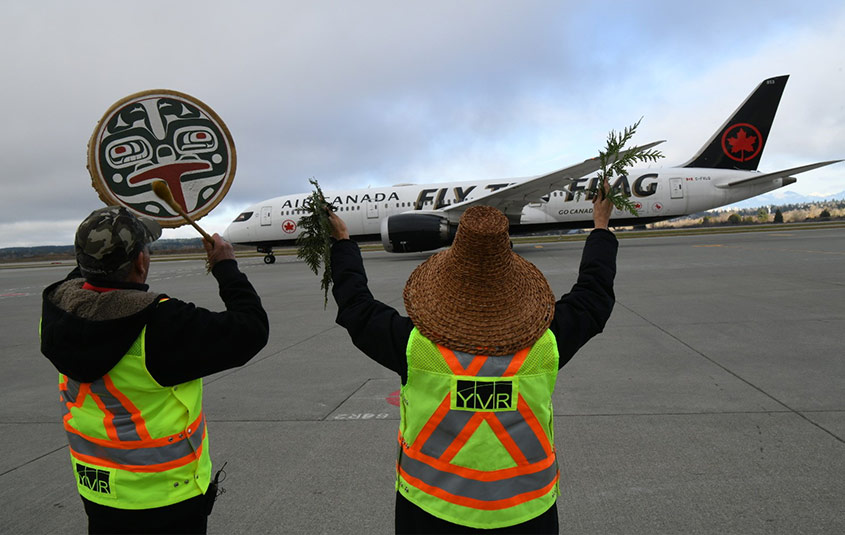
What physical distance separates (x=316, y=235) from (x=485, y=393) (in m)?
0.94

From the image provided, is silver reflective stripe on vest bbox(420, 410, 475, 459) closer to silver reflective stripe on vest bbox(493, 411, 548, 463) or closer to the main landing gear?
silver reflective stripe on vest bbox(493, 411, 548, 463)

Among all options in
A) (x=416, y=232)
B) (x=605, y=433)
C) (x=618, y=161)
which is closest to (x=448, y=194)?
(x=416, y=232)

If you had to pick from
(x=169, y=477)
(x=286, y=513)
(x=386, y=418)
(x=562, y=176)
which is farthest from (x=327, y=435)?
(x=562, y=176)

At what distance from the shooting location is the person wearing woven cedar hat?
1.53m

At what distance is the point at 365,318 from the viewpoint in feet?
6.02

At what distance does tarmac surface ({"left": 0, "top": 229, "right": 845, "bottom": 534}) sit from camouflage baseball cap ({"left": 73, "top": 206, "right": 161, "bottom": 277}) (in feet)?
5.06

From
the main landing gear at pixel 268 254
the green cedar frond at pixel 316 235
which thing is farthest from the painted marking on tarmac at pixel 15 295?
the green cedar frond at pixel 316 235

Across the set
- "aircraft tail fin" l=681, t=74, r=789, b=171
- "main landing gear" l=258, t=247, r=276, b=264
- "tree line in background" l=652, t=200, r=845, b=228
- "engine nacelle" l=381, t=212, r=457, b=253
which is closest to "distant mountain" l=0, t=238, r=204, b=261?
"main landing gear" l=258, t=247, r=276, b=264

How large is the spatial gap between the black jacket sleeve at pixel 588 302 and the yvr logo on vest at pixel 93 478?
1.55 meters

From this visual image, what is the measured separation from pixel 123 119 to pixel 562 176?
59.5ft

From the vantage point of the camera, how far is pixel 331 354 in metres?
6.19

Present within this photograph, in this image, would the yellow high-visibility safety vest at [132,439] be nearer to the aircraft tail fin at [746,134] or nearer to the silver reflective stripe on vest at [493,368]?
the silver reflective stripe on vest at [493,368]

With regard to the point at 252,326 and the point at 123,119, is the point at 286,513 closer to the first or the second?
A: the point at 252,326

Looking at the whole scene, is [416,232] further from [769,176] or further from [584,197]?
[769,176]
